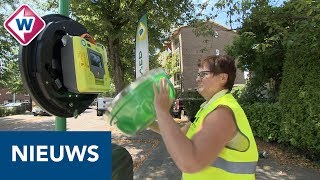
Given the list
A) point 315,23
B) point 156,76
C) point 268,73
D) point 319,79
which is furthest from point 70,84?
point 268,73

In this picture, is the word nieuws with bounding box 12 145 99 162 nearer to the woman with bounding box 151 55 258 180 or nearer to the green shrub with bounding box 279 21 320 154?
the woman with bounding box 151 55 258 180

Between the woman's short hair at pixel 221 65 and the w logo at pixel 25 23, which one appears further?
the w logo at pixel 25 23

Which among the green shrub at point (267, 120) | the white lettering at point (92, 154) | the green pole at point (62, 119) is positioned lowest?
the green shrub at point (267, 120)

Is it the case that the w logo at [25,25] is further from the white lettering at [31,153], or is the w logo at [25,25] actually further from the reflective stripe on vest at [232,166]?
the reflective stripe on vest at [232,166]

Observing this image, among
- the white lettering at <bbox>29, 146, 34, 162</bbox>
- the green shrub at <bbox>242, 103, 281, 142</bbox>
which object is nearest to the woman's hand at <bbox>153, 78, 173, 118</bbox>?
the white lettering at <bbox>29, 146, 34, 162</bbox>

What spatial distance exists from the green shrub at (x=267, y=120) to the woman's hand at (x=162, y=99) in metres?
9.26

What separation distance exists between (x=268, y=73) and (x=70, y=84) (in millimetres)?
12685

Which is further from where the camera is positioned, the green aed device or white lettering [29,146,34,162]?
the green aed device

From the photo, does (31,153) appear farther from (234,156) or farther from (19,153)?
(234,156)

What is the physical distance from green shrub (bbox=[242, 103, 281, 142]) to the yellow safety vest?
894 cm

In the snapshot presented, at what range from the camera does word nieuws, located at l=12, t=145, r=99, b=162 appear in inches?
73.2

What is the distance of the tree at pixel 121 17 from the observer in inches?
595

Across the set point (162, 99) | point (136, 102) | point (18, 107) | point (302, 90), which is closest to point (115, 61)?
point (302, 90)

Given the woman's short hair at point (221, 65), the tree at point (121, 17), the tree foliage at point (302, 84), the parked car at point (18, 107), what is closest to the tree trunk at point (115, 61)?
the tree at point (121, 17)
